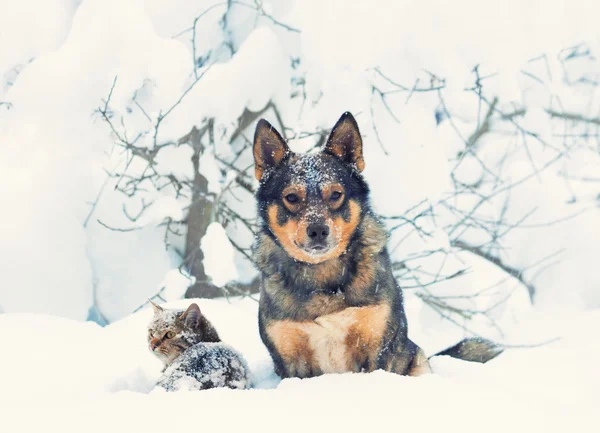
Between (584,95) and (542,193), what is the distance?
1.35 m

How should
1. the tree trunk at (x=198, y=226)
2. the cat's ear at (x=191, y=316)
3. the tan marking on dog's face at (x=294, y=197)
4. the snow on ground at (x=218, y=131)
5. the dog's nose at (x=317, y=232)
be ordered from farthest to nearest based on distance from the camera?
the tree trunk at (x=198, y=226) → the snow on ground at (x=218, y=131) → the cat's ear at (x=191, y=316) → the tan marking on dog's face at (x=294, y=197) → the dog's nose at (x=317, y=232)

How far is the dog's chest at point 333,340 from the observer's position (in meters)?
3.01

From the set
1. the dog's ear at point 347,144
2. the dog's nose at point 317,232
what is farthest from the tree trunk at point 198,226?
the dog's nose at point 317,232

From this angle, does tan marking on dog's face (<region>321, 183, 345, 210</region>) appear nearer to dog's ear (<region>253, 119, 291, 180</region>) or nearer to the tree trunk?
dog's ear (<region>253, 119, 291, 180</region>)

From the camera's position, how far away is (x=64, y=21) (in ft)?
19.3

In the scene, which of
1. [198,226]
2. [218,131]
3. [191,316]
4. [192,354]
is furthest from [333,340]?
[198,226]

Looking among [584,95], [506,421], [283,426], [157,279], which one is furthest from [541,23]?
[157,279]

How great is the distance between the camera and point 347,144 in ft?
10.8

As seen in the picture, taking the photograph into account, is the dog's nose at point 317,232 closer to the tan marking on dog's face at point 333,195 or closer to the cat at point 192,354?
the tan marking on dog's face at point 333,195

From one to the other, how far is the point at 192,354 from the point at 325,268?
860mm

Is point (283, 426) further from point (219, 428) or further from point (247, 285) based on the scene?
point (247, 285)

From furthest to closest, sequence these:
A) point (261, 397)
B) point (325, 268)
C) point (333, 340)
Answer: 1. point (325, 268)
2. point (333, 340)
3. point (261, 397)

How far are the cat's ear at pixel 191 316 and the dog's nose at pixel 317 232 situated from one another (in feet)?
3.18

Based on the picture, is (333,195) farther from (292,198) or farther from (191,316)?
(191,316)
